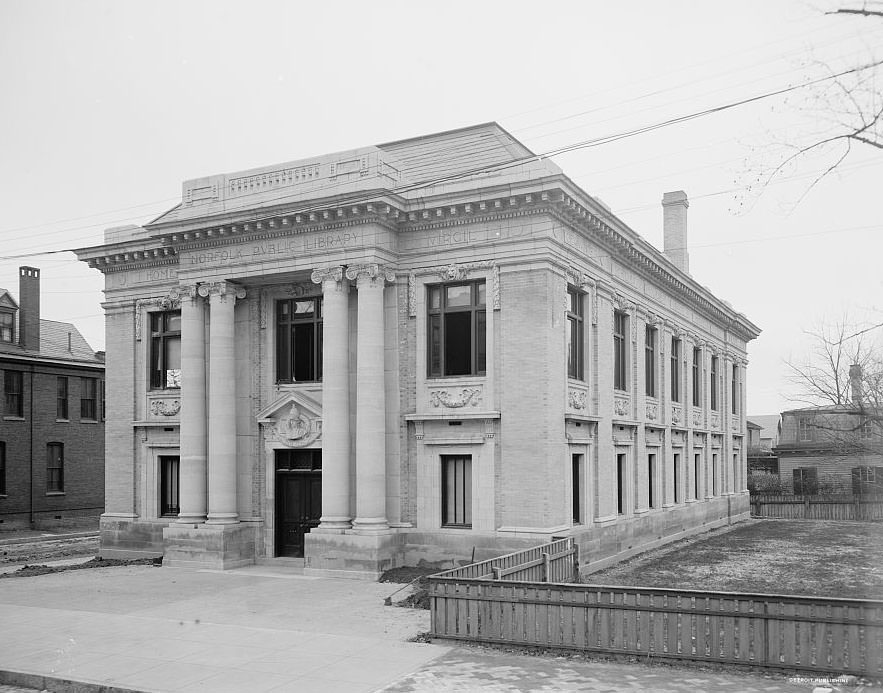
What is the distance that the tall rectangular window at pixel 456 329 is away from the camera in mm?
23125

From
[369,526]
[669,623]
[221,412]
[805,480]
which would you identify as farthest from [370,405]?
[805,480]

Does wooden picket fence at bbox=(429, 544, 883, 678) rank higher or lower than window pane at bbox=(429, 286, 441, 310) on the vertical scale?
lower

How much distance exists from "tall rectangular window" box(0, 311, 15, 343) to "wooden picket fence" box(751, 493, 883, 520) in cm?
3953

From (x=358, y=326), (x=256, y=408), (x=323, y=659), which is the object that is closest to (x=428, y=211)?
(x=358, y=326)

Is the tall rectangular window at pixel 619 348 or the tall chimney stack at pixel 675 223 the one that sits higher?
the tall chimney stack at pixel 675 223

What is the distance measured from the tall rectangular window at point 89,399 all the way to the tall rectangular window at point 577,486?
30.6 m

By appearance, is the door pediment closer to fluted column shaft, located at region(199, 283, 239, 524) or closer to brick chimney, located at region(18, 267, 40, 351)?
fluted column shaft, located at region(199, 283, 239, 524)

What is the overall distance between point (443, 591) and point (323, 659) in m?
2.13

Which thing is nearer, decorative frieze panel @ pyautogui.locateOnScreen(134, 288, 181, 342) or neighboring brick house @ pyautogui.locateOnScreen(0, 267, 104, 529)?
decorative frieze panel @ pyautogui.locateOnScreen(134, 288, 181, 342)

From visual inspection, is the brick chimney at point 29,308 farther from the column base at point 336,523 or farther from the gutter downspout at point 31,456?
the column base at point 336,523

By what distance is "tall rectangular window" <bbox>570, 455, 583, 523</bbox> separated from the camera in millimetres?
24031

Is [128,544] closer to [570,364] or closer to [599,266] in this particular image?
[570,364]

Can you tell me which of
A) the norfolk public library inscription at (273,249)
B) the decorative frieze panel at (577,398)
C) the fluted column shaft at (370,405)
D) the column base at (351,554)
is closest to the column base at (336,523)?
the column base at (351,554)

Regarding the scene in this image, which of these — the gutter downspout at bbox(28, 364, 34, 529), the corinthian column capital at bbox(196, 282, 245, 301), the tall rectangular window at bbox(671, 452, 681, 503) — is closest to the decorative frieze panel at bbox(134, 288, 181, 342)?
the corinthian column capital at bbox(196, 282, 245, 301)
